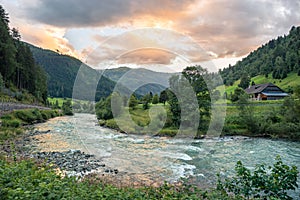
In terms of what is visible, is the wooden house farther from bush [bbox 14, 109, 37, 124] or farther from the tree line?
the tree line

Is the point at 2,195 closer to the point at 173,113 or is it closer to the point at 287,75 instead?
the point at 173,113

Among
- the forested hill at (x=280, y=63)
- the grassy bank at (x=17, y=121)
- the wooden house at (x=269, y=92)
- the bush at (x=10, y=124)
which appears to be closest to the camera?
the grassy bank at (x=17, y=121)

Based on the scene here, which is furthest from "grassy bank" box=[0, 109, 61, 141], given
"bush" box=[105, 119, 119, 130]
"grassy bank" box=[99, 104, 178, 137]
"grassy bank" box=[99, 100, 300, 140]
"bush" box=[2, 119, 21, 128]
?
"grassy bank" box=[99, 100, 300, 140]

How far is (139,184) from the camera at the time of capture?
12.0m

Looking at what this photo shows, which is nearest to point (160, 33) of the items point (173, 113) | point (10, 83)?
point (173, 113)

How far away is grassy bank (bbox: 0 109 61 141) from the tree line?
41.7 feet

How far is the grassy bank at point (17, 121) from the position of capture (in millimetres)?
24966

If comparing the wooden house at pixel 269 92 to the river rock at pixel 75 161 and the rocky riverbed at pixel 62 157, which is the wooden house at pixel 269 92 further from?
the river rock at pixel 75 161

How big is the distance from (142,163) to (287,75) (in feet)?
304

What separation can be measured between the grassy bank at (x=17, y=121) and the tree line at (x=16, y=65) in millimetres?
12721

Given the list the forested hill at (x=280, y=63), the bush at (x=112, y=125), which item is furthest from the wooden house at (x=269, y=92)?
the bush at (x=112, y=125)

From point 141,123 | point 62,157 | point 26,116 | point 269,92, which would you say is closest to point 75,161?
point 62,157

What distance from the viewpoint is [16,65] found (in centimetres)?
5288

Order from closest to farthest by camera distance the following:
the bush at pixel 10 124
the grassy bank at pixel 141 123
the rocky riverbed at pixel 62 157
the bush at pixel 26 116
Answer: the rocky riverbed at pixel 62 157, the bush at pixel 10 124, the grassy bank at pixel 141 123, the bush at pixel 26 116
